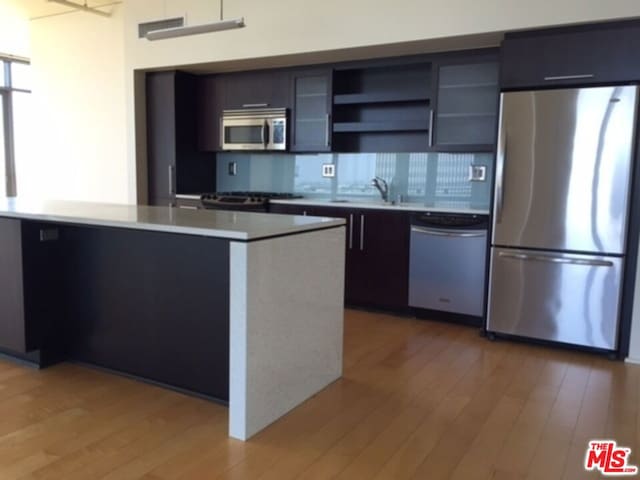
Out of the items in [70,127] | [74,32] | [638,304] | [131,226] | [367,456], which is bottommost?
[367,456]

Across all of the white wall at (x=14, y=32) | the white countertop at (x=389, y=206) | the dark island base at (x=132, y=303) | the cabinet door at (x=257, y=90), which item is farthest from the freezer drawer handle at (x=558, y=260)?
the white wall at (x=14, y=32)

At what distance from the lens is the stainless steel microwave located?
504 centimetres

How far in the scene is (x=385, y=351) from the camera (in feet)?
11.4

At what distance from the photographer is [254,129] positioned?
5188 millimetres

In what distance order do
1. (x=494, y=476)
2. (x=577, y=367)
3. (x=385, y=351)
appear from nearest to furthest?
(x=494, y=476) < (x=577, y=367) < (x=385, y=351)

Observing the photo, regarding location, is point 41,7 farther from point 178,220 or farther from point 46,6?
point 178,220

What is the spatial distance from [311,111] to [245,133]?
77cm

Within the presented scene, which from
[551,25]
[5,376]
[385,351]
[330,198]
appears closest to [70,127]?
[330,198]

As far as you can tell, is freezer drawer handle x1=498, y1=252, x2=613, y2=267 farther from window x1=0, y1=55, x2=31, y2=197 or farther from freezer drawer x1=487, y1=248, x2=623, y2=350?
window x1=0, y1=55, x2=31, y2=197

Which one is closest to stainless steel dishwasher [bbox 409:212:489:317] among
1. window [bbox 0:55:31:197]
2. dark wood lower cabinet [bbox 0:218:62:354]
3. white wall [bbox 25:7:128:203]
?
dark wood lower cabinet [bbox 0:218:62:354]

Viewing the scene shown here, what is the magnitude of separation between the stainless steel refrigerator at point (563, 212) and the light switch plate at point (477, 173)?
2.62 ft

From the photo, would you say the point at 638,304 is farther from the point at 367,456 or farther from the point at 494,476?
the point at 367,456

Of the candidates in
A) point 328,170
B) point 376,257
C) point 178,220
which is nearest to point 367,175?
point 328,170

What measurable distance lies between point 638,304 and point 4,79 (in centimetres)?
762
